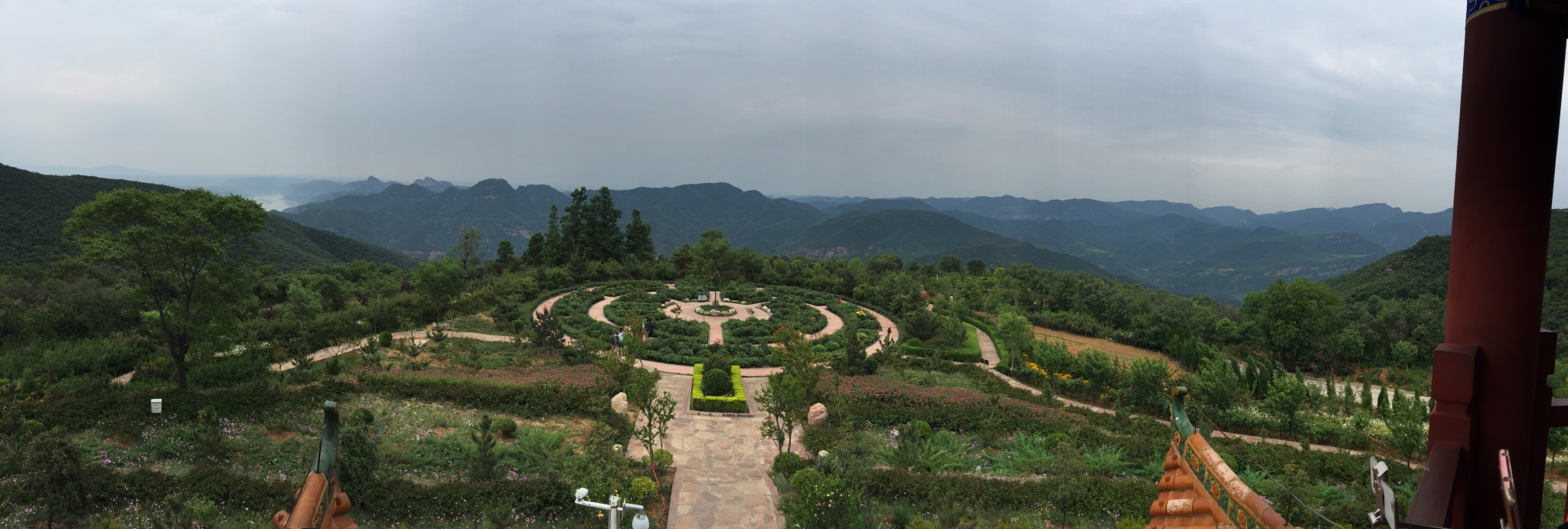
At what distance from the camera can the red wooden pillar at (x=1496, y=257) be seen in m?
2.43

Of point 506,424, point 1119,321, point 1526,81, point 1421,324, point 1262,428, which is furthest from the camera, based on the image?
point 1119,321

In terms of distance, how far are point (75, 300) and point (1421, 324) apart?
177 feet

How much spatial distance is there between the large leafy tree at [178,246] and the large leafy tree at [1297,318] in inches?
1397

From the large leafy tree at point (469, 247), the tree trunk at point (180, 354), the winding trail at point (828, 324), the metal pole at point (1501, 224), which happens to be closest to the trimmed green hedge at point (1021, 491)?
the metal pole at point (1501, 224)

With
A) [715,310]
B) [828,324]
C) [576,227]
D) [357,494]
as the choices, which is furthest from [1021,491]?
[576,227]


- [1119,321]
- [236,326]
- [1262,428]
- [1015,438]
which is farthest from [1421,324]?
[236,326]

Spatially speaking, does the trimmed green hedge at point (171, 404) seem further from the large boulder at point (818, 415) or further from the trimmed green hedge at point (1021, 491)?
the trimmed green hedge at point (1021, 491)

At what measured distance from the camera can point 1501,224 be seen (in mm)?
2467

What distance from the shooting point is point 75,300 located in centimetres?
2367

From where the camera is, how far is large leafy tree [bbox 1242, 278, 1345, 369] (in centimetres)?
2755

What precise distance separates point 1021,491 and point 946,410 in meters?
4.73

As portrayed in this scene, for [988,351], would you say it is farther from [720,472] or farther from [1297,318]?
[720,472]

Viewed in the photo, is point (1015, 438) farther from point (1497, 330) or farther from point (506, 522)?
point (1497, 330)

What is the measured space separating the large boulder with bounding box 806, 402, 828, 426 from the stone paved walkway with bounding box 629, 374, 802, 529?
0.79 meters
